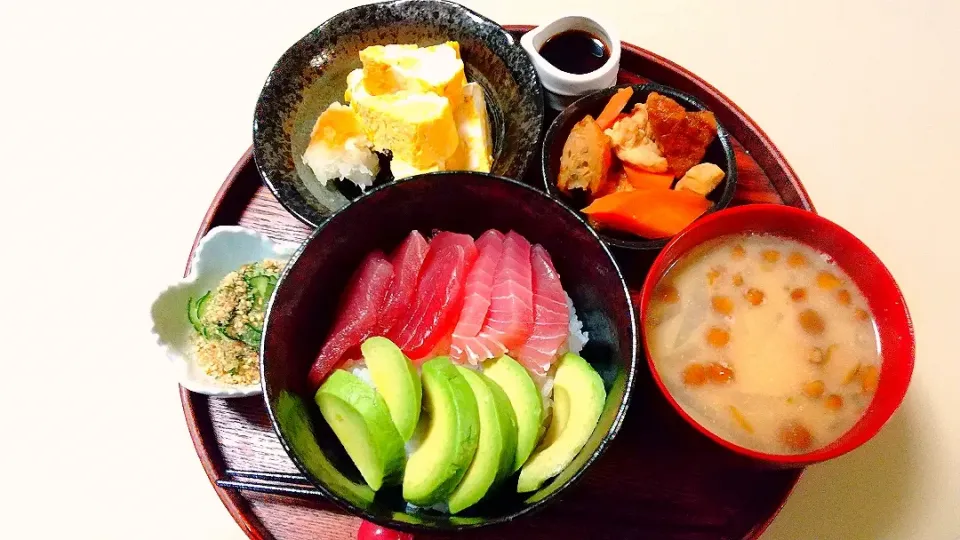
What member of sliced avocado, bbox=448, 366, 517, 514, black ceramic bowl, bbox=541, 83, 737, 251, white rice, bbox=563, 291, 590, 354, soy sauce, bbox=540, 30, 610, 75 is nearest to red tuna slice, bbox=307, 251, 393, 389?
sliced avocado, bbox=448, 366, 517, 514

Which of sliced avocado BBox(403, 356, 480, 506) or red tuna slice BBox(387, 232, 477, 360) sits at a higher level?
red tuna slice BBox(387, 232, 477, 360)

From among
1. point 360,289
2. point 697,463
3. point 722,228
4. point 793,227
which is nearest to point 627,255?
point 722,228

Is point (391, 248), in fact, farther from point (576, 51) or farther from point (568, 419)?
point (576, 51)

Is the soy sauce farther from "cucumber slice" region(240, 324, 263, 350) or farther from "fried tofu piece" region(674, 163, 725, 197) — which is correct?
"cucumber slice" region(240, 324, 263, 350)

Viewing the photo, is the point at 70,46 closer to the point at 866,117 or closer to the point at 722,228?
the point at 722,228

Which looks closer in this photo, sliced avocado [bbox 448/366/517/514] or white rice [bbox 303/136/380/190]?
sliced avocado [bbox 448/366/517/514]

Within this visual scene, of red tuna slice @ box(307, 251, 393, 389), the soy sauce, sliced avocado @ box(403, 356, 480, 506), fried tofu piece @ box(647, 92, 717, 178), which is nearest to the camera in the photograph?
sliced avocado @ box(403, 356, 480, 506)

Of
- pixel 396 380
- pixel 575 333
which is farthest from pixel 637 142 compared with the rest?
pixel 396 380
